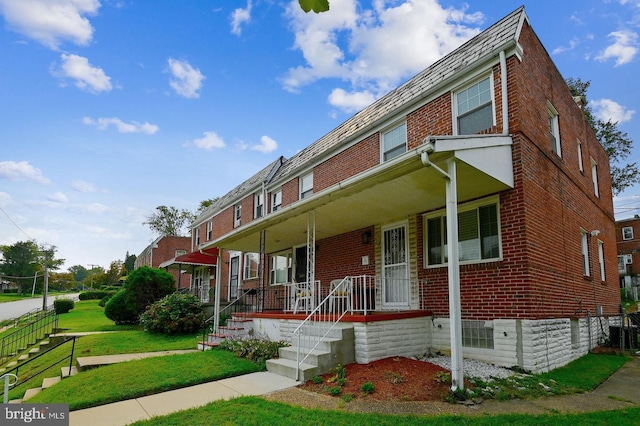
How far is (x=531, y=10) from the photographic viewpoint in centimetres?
958

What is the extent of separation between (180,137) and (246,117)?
3.01m

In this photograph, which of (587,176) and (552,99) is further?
(587,176)

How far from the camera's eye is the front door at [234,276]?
829 inches

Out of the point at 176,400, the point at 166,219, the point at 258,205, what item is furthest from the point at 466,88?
the point at 166,219

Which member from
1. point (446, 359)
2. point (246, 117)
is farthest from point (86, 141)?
point (446, 359)

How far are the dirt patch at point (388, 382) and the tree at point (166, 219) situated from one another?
46137 millimetres

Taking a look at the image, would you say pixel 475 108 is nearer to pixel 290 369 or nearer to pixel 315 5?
pixel 290 369

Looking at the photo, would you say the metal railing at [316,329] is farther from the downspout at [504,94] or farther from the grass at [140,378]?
the downspout at [504,94]

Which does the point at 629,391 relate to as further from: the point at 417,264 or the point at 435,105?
the point at 435,105

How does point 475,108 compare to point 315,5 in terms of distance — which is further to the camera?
point 475,108

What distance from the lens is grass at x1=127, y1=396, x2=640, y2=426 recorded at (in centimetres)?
468

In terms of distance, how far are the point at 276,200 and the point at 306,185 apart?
3027mm

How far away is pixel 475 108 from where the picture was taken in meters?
9.05

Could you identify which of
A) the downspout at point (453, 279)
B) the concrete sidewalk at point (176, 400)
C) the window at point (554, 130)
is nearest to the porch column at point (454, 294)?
the downspout at point (453, 279)
